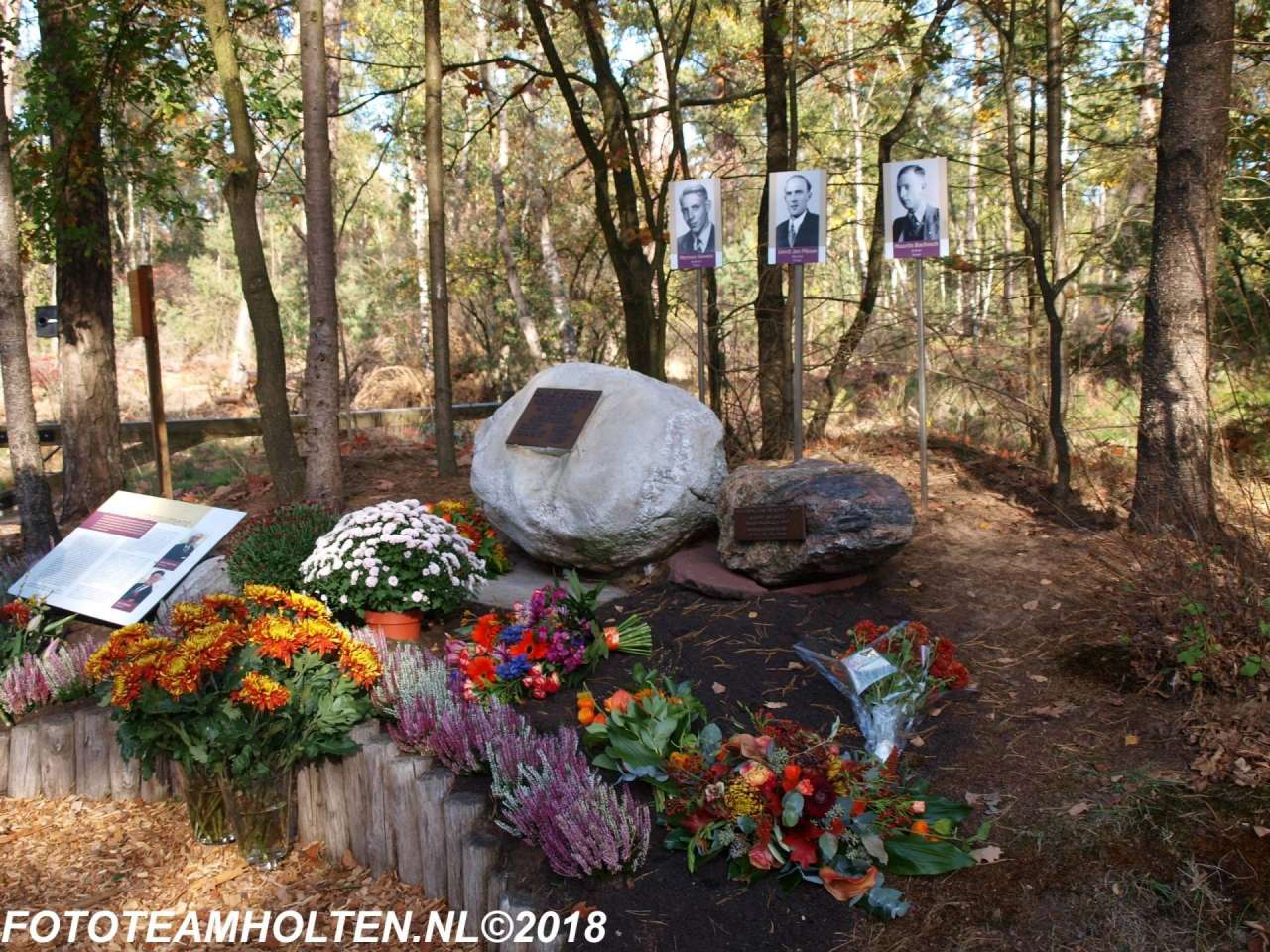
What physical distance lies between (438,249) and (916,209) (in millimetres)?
3672

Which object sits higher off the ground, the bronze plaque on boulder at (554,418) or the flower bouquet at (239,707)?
the bronze plaque on boulder at (554,418)

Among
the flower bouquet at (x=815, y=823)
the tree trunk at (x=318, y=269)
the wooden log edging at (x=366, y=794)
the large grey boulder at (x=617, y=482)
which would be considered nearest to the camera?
the flower bouquet at (x=815, y=823)

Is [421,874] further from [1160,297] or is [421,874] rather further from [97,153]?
[97,153]

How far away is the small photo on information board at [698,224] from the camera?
6996 mm

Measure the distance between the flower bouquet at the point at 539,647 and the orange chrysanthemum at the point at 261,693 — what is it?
0.76 meters

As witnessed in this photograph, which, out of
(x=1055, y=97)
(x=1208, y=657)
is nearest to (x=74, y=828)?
(x=1208, y=657)

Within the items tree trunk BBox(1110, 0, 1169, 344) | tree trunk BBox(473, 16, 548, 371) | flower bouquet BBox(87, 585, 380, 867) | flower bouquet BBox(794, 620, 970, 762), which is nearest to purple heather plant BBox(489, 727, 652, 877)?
flower bouquet BBox(87, 585, 380, 867)

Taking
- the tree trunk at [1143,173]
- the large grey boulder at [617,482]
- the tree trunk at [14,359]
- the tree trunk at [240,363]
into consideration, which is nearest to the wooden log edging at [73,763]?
the large grey boulder at [617,482]

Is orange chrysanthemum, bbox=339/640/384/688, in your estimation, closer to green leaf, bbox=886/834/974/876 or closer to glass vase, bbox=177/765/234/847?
glass vase, bbox=177/765/234/847

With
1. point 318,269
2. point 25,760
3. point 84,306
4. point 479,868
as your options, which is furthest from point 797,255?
point 84,306

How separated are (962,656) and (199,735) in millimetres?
3272

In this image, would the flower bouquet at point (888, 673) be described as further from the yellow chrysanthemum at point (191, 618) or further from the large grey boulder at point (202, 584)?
the large grey boulder at point (202, 584)

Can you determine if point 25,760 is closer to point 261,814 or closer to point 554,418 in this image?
point 261,814

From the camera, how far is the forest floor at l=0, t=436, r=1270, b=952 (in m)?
2.84
